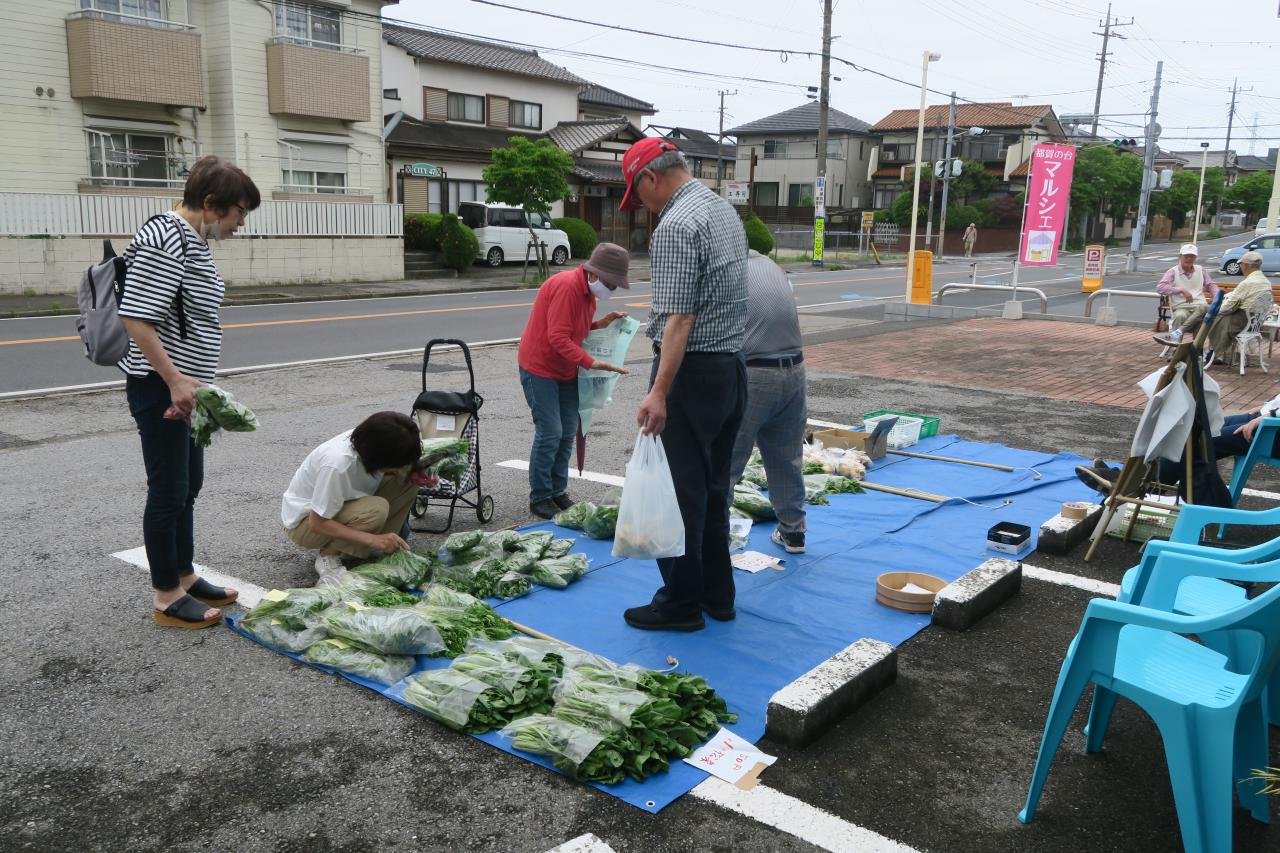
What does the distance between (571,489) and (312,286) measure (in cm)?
1778

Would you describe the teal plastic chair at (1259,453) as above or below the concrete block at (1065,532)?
above

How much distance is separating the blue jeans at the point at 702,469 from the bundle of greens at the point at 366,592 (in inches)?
44.9

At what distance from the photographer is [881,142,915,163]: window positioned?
191 ft

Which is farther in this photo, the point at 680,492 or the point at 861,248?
the point at 861,248

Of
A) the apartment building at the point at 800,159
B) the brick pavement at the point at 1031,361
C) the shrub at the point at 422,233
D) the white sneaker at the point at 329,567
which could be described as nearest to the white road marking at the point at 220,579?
the white sneaker at the point at 329,567

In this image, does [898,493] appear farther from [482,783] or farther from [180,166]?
[180,166]

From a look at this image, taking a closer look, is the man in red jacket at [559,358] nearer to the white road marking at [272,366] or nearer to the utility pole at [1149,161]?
the white road marking at [272,366]

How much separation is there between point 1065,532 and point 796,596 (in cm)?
183

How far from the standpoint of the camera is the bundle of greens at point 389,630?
3.81 m

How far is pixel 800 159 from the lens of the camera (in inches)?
2286

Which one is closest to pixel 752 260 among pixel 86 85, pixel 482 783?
pixel 482 783

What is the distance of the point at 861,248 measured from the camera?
46.2 metres

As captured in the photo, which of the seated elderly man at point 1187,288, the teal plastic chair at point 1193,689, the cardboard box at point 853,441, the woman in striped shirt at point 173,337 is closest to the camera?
the teal plastic chair at point 1193,689

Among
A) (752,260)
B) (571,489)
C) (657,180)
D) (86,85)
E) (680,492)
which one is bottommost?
(571,489)
